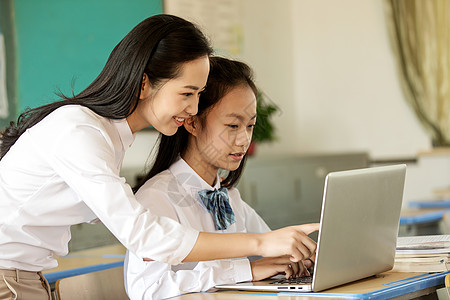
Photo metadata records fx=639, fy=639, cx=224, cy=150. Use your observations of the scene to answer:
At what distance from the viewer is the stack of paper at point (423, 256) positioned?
4.90 feet

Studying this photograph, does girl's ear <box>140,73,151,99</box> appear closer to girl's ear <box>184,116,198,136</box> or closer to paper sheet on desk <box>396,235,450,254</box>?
girl's ear <box>184,116,198,136</box>

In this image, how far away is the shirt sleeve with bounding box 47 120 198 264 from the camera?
123 centimetres

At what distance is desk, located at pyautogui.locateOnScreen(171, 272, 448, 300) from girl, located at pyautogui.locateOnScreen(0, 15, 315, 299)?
9 centimetres

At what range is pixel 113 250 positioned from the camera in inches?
101

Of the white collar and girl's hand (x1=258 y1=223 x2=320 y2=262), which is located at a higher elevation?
the white collar

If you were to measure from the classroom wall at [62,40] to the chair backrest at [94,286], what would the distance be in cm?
194

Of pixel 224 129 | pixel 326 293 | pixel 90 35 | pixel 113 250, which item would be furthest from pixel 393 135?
pixel 326 293

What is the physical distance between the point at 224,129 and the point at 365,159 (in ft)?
12.7

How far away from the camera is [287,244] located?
128 centimetres

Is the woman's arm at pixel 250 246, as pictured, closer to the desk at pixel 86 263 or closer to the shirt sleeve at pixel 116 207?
the shirt sleeve at pixel 116 207

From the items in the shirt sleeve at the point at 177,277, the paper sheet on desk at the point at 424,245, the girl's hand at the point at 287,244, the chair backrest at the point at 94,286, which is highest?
the girl's hand at the point at 287,244

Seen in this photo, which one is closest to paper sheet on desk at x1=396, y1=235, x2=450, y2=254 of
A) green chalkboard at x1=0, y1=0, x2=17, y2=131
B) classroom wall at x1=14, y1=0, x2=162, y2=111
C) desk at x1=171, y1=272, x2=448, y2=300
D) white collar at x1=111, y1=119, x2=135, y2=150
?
desk at x1=171, y1=272, x2=448, y2=300

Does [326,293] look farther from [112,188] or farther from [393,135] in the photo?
[393,135]

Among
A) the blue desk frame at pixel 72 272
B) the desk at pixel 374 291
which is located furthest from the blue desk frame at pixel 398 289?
the blue desk frame at pixel 72 272
